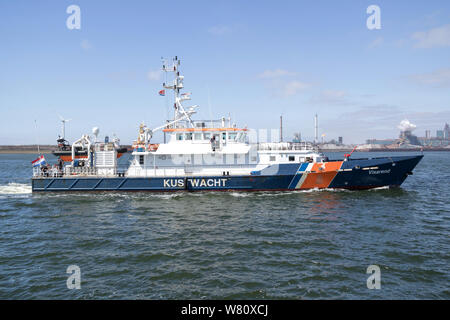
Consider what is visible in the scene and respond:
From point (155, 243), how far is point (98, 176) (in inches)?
449

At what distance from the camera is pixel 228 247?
9930mm

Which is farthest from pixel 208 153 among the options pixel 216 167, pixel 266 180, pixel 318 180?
pixel 318 180

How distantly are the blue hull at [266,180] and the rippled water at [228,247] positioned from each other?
1.64m

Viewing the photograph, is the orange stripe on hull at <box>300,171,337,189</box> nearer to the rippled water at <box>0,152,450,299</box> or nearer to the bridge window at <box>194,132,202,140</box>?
the rippled water at <box>0,152,450,299</box>

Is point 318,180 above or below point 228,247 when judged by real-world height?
above

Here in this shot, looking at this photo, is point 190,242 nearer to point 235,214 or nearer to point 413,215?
point 235,214

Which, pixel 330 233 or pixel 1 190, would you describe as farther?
pixel 1 190

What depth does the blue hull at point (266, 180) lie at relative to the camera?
60.3ft

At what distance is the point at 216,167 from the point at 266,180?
3605 mm

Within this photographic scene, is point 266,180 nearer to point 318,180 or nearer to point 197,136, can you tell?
point 318,180

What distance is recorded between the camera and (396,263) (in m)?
8.58
